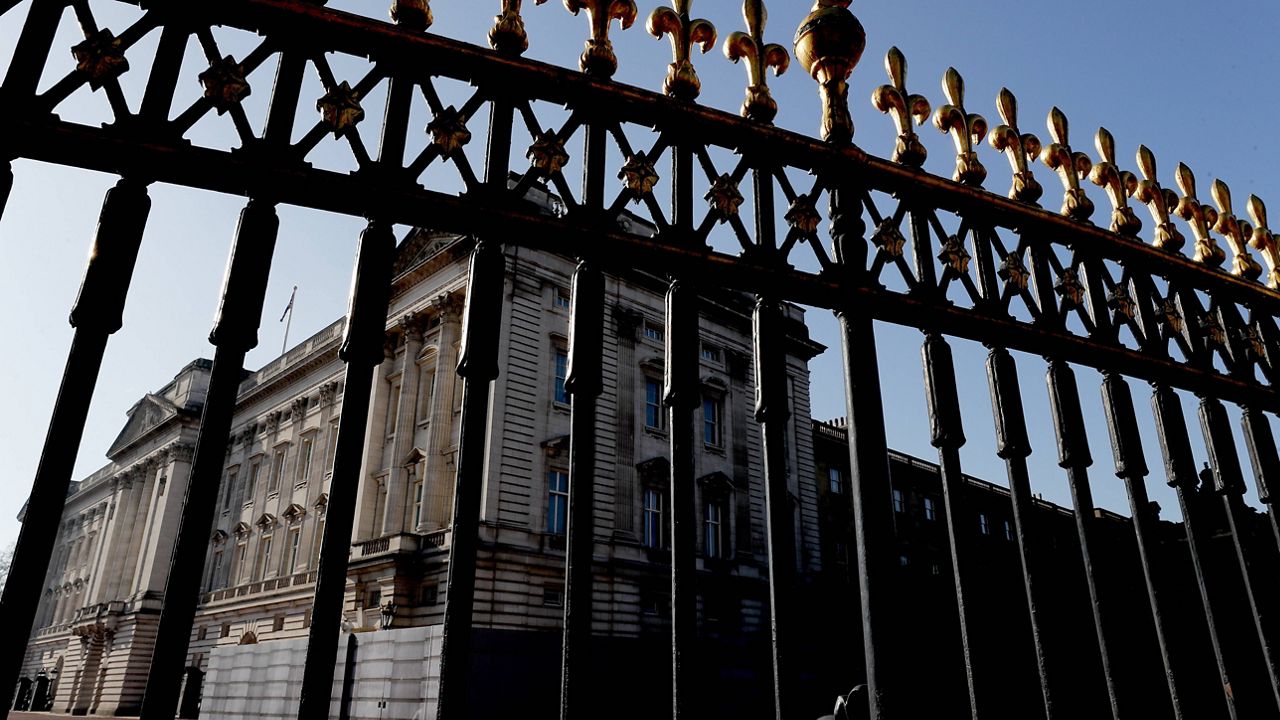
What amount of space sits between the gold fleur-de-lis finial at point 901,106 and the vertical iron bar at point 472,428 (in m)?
1.81

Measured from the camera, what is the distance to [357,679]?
13.9 metres

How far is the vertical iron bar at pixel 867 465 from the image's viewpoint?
2.97 metres

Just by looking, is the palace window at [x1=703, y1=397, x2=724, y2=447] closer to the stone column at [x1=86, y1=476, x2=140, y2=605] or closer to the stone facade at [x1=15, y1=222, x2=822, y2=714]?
the stone facade at [x1=15, y1=222, x2=822, y2=714]

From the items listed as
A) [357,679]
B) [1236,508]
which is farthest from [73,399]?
[357,679]

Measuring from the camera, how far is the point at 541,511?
26688mm

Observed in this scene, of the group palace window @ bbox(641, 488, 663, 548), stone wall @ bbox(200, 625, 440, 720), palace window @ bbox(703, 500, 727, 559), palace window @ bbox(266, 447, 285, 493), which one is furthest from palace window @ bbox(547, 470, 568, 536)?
palace window @ bbox(266, 447, 285, 493)

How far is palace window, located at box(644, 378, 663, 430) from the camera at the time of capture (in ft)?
94.6

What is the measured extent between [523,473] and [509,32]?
24200mm

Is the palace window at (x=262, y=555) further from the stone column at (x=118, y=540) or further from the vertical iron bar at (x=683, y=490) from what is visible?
the vertical iron bar at (x=683, y=490)

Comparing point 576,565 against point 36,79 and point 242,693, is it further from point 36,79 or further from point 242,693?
point 242,693

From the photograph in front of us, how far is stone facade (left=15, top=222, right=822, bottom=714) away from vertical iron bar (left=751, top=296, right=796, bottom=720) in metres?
18.1

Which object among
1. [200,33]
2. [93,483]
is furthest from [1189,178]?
[93,483]

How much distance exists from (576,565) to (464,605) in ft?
1.31

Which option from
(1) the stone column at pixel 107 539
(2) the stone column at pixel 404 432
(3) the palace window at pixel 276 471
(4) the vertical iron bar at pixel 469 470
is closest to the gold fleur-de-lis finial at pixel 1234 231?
(4) the vertical iron bar at pixel 469 470
